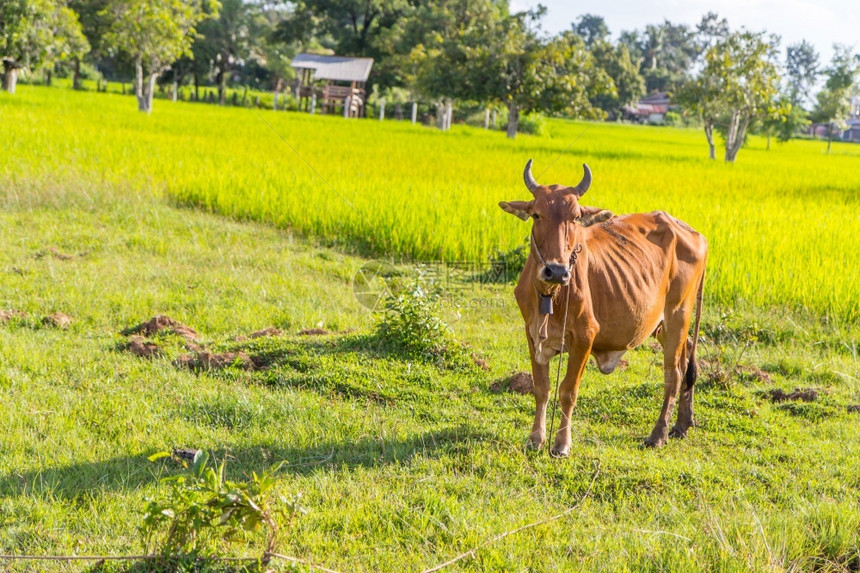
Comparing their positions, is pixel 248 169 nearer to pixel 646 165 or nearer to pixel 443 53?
pixel 646 165

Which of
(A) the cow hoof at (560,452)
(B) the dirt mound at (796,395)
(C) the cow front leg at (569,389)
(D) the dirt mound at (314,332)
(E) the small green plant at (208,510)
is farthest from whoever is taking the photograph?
(D) the dirt mound at (314,332)

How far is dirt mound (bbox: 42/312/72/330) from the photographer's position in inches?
237

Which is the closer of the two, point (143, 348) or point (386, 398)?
point (386, 398)

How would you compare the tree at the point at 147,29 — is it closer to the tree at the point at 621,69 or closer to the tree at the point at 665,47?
the tree at the point at 621,69

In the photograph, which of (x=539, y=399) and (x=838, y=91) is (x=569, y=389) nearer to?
(x=539, y=399)

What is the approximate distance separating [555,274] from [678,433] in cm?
165

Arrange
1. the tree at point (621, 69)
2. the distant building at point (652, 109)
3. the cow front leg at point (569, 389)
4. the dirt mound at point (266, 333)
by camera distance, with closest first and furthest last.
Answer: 1. the cow front leg at point (569, 389)
2. the dirt mound at point (266, 333)
3. the tree at point (621, 69)
4. the distant building at point (652, 109)

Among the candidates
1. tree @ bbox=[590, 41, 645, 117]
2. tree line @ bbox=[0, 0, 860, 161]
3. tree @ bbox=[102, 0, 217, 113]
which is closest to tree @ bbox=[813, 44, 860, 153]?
tree line @ bbox=[0, 0, 860, 161]

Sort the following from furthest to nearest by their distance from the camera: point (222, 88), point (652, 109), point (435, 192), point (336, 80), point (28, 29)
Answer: point (652, 109)
point (222, 88)
point (336, 80)
point (28, 29)
point (435, 192)

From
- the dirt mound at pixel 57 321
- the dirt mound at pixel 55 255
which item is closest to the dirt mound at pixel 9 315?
the dirt mound at pixel 57 321

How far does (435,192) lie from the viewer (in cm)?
1080

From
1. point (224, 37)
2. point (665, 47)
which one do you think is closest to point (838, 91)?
point (224, 37)

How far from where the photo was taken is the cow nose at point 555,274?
3.57 metres

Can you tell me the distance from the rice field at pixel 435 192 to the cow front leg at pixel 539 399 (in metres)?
3.76
